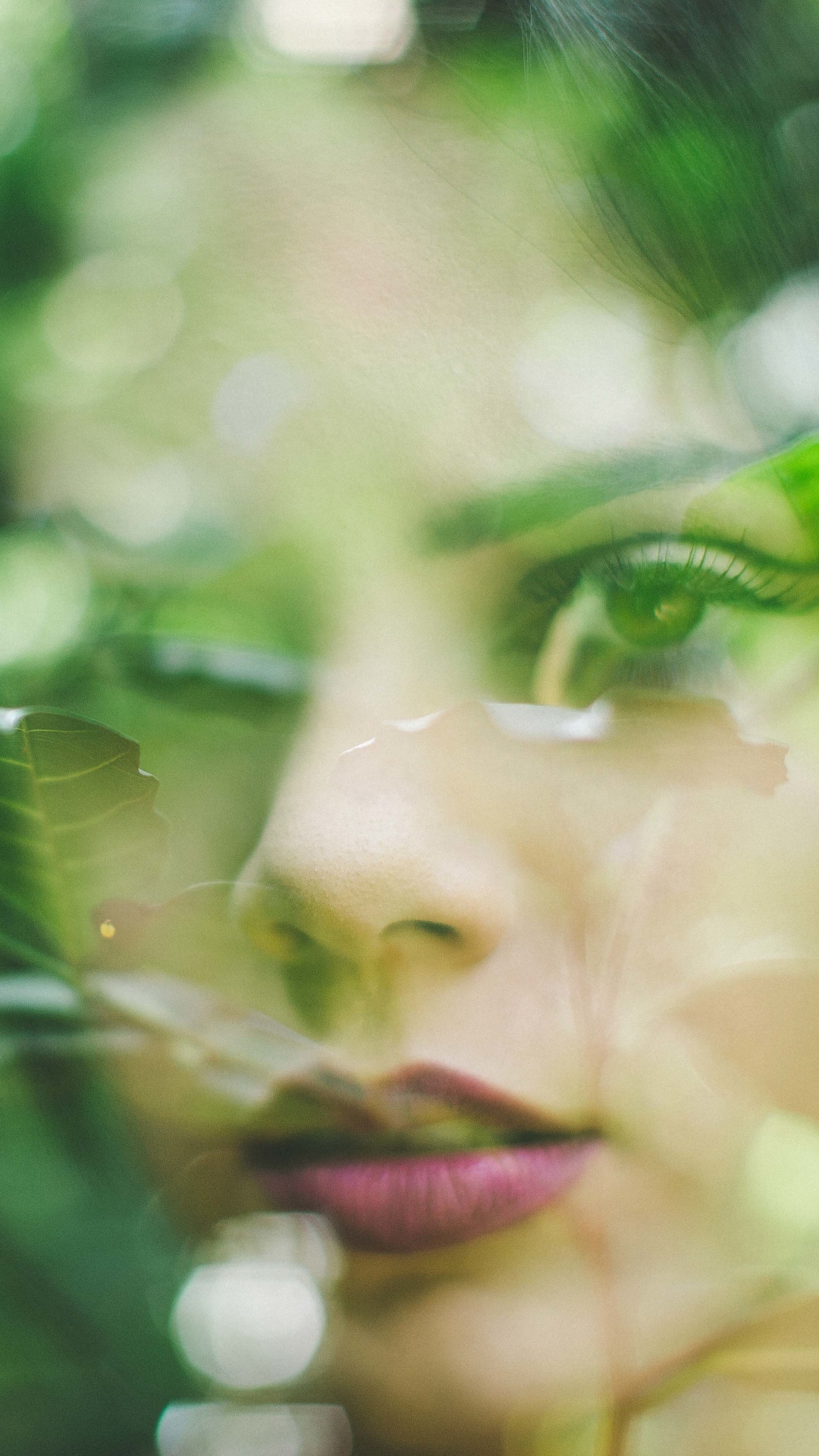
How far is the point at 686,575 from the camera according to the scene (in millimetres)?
373

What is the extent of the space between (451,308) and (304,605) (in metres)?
0.15

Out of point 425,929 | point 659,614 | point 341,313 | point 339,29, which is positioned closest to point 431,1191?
point 425,929

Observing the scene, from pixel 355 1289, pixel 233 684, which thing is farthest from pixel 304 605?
pixel 355 1289

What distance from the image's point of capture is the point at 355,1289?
413mm

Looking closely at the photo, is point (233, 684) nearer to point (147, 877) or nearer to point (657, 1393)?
point (147, 877)

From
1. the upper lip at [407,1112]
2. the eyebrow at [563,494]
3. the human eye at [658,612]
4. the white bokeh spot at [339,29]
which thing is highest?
the white bokeh spot at [339,29]

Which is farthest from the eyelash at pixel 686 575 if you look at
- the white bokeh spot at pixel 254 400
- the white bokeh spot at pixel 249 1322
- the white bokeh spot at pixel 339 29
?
the white bokeh spot at pixel 249 1322

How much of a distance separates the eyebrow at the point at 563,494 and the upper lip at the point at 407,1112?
225mm

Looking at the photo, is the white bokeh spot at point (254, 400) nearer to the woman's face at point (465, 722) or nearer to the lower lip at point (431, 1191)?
the woman's face at point (465, 722)

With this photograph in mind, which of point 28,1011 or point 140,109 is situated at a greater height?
point 140,109

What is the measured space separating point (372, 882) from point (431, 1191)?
14 cm

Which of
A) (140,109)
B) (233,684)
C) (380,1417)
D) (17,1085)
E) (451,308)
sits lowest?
(380,1417)

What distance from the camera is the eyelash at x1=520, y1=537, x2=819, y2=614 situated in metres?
0.34

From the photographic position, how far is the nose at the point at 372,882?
37 centimetres
